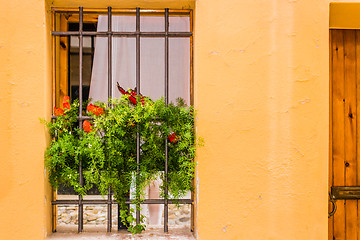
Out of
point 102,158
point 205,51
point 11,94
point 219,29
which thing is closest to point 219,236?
point 102,158

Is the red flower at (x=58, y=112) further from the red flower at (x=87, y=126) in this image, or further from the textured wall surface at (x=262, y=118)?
the textured wall surface at (x=262, y=118)

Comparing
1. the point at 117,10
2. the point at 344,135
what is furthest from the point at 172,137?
the point at 344,135

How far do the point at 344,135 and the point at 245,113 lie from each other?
3.73ft

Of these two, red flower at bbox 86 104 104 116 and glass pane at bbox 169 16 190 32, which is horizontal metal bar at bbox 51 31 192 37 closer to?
glass pane at bbox 169 16 190 32

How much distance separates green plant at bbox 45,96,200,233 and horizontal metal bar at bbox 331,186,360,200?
1403 mm

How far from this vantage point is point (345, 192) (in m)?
2.84

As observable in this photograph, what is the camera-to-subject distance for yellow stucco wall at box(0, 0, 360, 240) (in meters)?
2.38

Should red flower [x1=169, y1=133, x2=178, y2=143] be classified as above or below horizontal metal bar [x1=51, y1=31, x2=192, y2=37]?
below

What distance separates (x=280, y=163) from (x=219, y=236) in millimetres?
743

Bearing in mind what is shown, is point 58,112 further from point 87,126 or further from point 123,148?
point 123,148

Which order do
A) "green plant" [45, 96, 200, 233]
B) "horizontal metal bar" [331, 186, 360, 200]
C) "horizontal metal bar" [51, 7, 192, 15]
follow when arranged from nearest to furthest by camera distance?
"green plant" [45, 96, 200, 233], "horizontal metal bar" [51, 7, 192, 15], "horizontal metal bar" [331, 186, 360, 200]

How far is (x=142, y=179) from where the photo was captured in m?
2.42

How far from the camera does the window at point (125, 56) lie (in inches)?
99.3

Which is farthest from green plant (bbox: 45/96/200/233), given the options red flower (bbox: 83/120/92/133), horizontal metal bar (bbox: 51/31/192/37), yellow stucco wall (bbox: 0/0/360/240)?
horizontal metal bar (bbox: 51/31/192/37)
